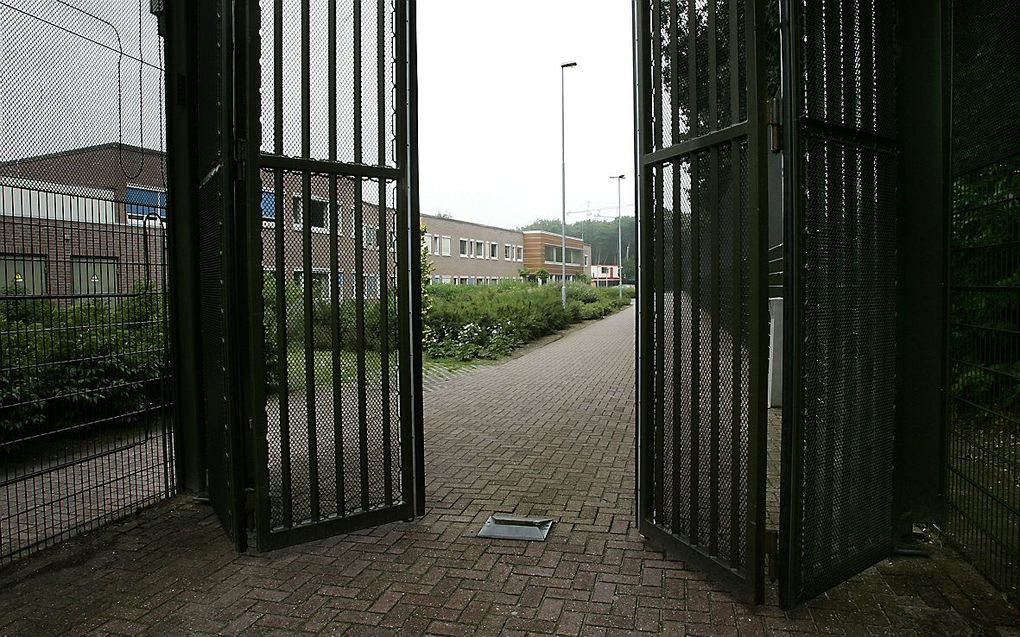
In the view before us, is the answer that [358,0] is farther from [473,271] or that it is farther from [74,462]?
[473,271]

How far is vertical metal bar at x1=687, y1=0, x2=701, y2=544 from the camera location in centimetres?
358

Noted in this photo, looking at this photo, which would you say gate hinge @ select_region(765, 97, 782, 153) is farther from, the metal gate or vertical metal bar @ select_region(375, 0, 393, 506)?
vertical metal bar @ select_region(375, 0, 393, 506)

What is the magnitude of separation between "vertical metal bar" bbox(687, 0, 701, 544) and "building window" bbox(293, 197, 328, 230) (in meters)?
2.15

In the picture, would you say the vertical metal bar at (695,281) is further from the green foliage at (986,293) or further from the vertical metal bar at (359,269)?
the vertical metal bar at (359,269)

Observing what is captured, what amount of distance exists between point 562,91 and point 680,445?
30949 mm

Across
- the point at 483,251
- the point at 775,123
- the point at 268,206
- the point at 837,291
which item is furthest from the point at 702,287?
the point at 483,251

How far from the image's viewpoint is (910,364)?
3795mm

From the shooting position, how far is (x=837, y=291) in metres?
3.35

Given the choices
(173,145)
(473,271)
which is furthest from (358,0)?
(473,271)

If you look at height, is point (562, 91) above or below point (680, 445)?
above

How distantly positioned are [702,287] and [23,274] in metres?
3.94

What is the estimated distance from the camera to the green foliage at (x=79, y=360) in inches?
167

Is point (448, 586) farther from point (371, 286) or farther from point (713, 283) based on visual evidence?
point (713, 283)

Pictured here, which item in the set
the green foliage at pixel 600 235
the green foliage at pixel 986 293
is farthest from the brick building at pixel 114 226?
the green foliage at pixel 600 235
